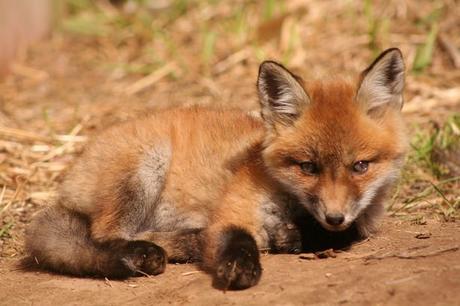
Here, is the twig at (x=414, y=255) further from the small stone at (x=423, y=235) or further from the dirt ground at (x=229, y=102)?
the small stone at (x=423, y=235)

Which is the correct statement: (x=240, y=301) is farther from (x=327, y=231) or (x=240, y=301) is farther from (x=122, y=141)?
(x=122, y=141)

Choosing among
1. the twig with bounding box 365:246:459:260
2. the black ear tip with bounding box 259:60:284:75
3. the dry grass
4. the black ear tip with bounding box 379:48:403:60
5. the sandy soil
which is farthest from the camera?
the dry grass

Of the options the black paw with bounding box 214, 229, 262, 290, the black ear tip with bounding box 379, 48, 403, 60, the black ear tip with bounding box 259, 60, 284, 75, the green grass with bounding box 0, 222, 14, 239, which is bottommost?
the green grass with bounding box 0, 222, 14, 239

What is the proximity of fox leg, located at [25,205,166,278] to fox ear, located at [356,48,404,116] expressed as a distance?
1406 millimetres

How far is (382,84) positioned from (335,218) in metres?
0.88

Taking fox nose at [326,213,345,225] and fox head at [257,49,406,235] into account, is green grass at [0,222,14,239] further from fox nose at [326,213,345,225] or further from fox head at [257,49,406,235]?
fox nose at [326,213,345,225]

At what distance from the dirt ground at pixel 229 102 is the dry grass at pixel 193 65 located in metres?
0.02

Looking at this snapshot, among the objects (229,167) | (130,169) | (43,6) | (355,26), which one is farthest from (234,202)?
(43,6)

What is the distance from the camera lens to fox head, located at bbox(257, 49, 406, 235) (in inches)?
145

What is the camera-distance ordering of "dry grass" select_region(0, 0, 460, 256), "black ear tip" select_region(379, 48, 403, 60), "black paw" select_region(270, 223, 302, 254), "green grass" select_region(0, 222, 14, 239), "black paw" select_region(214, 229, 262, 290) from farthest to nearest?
"dry grass" select_region(0, 0, 460, 256), "green grass" select_region(0, 222, 14, 239), "black paw" select_region(270, 223, 302, 254), "black ear tip" select_region(379, 48, 403, 60), "black paw" select_region(214, 229, 262, 290)

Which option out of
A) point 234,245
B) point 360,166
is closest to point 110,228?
point 234,245

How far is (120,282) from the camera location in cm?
395

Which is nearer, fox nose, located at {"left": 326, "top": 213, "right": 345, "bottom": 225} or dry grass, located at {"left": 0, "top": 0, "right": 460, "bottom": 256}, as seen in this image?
fox nose, located at {"left": 326, "top": 213, "right": 345, "bottom": 225}

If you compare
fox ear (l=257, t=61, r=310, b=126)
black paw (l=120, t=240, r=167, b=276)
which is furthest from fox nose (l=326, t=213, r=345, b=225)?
black paw (l=120, t=240, r=167, b=276)
